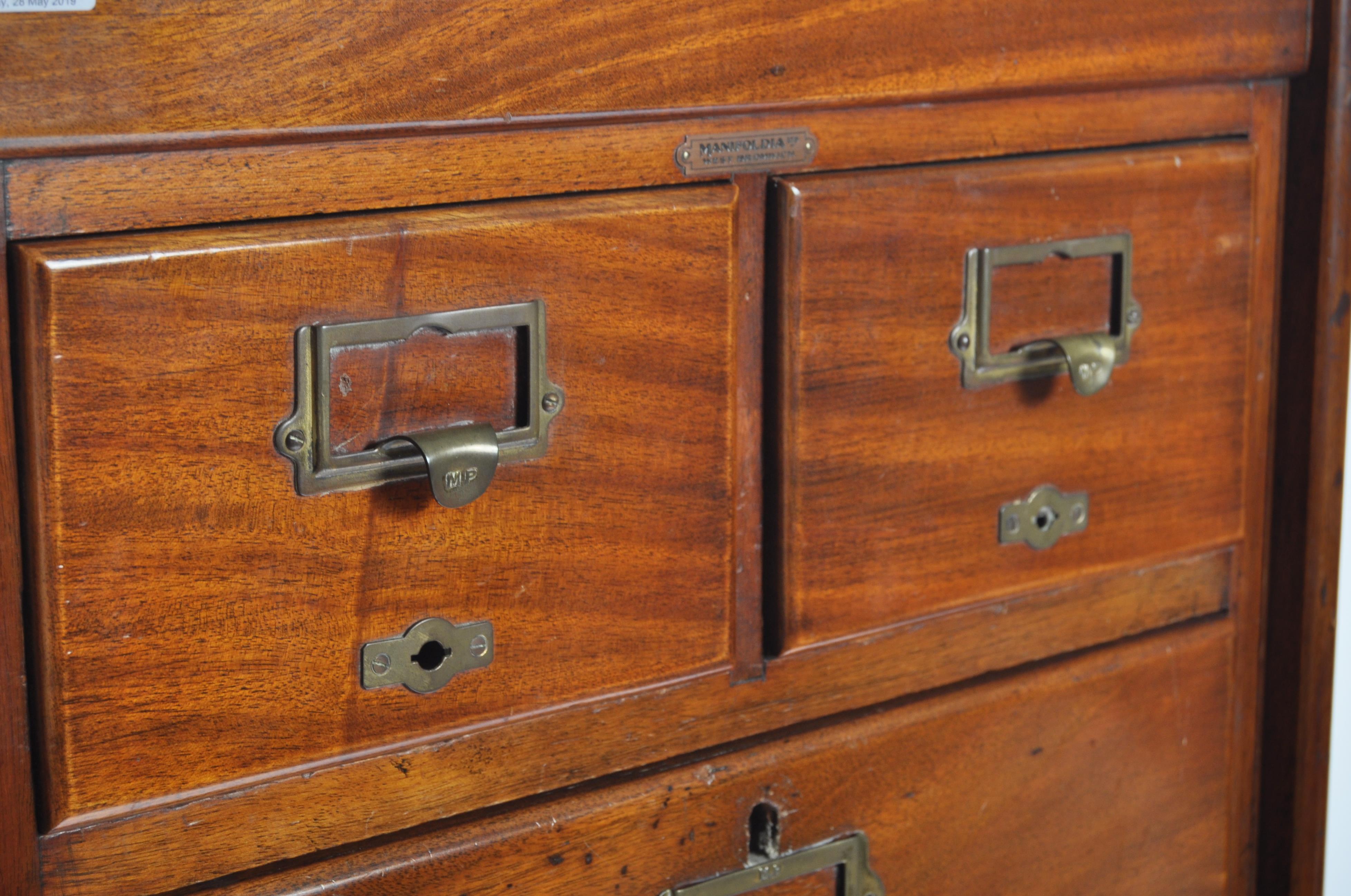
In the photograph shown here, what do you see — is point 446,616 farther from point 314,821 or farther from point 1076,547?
point 1076,547

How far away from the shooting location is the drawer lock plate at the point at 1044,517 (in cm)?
84

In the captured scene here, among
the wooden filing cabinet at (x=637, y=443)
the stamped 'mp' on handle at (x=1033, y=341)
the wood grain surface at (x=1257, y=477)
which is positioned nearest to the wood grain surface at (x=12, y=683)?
the wooden filing cabinet at (x=637, y=443)

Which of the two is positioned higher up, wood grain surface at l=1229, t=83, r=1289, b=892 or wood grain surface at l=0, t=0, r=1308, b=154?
wood grain surface at l=0, t=0, r=1308, b=154

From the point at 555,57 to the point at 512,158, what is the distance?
0.05m

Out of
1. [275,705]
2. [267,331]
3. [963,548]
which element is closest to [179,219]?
[267,331]

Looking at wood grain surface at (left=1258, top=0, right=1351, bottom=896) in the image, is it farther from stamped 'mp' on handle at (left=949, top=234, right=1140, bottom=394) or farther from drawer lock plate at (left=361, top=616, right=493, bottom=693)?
drawer lock plate at (left=361, top=616, right=493, bottom=693)

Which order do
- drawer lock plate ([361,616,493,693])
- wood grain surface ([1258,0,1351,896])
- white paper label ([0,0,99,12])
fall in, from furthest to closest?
wood grain surface ([1258,0,1351,896])
drawer lock plate ([361,616,493,693])
white paper label ([0,0,99,12])

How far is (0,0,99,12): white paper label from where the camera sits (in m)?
0.55

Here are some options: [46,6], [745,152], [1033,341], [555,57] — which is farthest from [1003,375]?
[46,6]

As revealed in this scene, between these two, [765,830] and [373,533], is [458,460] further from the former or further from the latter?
[765,830]

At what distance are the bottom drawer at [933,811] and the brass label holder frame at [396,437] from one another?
0.17 metres

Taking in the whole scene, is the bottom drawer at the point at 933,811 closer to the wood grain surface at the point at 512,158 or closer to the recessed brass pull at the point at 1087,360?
the recessed brass pull at the point at 1087,360

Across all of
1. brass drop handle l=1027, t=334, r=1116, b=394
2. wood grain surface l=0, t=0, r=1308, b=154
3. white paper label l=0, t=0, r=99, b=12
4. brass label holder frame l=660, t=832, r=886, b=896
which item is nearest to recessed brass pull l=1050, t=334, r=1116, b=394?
brass drop handle l=1027, t=334, r=1116, b=394

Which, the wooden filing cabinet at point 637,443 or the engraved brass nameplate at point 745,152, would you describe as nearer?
the wooden filing cabinet at point 637,443
